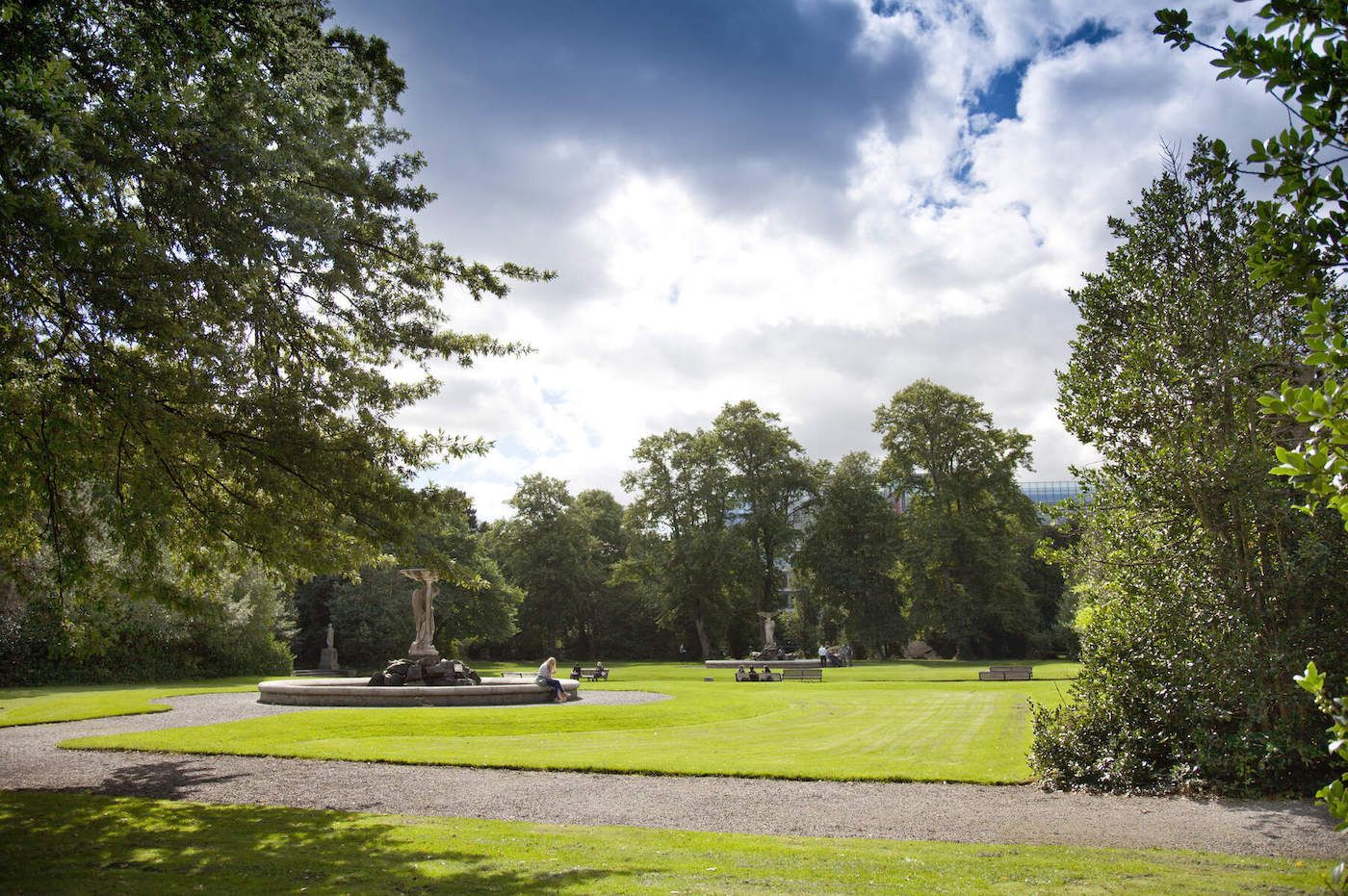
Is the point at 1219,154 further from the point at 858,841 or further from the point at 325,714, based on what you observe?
the point at 325,714

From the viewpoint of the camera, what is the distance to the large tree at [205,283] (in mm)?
7332

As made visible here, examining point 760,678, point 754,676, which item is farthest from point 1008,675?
point 754,676

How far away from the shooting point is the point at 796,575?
198ft

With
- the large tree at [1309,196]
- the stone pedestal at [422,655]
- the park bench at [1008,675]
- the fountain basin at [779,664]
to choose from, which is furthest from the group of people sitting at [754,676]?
the large tree at [1309,196]

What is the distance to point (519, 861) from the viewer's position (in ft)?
24.3

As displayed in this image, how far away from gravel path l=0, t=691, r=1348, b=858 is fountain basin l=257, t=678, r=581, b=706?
26.3ft

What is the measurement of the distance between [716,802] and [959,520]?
4128 centimetres

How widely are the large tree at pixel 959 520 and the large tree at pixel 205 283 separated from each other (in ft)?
138

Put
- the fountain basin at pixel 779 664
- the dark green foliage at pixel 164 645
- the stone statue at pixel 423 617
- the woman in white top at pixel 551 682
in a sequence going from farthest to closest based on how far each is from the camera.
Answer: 1. the fountain basin at pixel 779 664
2. the dark green foliage at pixel 164 645
3. the stone statue at pixel 423 617
4. the woman in white top at pixel 551 682

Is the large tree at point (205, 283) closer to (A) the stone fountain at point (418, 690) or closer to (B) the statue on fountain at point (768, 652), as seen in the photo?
(A) the stone fountain at point (418, 690)

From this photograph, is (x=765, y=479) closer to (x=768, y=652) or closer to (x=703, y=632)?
(x=703, y=632)

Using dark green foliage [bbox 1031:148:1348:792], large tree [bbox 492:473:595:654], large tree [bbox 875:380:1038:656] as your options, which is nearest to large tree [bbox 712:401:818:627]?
large tree [bbox 875:380:1038:656]

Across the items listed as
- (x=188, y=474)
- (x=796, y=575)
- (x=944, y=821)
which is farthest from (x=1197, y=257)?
(x=796, y=575)

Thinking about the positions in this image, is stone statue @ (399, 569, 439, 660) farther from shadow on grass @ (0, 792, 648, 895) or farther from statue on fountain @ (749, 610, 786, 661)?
statue on fountain @ (749, 610, 786, 661)
